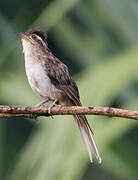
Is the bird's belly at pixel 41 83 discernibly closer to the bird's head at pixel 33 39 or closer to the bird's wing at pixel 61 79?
the bird's wing at pixel 61 79

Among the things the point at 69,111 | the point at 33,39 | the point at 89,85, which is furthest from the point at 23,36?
the point at 69,111

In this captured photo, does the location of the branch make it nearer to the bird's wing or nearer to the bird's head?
the bird's wing

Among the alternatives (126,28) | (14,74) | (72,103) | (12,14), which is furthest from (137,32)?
(12,14)

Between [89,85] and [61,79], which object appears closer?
[89,85]

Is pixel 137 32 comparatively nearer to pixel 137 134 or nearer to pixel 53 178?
pixel 137 134

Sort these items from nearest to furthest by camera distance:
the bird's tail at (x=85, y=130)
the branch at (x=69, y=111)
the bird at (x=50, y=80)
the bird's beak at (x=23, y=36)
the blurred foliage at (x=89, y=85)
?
the branch at (x=69, y=111)
the blurred foliage at (x=89, y=85)
the bird's tail at (x=85, y=130)
the bird at (x=50, y=80)
the bird's beak at (x=23, y=36)

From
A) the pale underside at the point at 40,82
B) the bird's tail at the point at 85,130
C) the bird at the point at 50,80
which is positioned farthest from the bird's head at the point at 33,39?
the bird's tail at the point at 85,130

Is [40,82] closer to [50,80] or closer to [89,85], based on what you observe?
[50,80]
